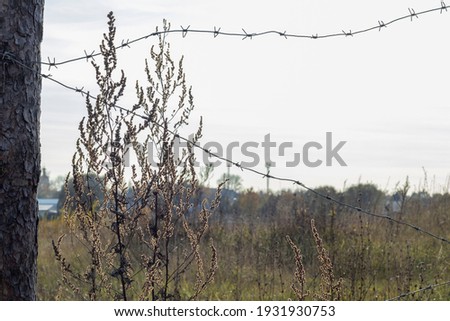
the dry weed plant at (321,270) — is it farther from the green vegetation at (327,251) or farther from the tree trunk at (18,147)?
the green vegetation at (327,251)

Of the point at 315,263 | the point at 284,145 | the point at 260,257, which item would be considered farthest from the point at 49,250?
the point at 284,145

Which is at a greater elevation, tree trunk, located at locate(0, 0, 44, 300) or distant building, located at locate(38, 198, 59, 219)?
tree trunk, located at locate(0, 0, 44, 300)

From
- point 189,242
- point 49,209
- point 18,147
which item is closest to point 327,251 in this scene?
point 189,242

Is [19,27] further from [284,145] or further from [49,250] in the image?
[49,250]

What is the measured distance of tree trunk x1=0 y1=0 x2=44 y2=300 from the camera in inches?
132

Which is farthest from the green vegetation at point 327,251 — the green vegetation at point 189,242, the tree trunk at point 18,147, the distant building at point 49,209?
the distant building at point 49,209

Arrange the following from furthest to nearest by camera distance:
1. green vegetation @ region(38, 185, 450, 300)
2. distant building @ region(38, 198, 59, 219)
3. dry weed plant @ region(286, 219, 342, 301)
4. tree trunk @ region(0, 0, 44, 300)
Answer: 1. distant building @ region(38, 198, 59, 219)
2. green vegetation @ region(38, 185, 450, 300)
3. dry weed plant @ region(286, 219, 342, 301)
4. tree trunk @ region(0, 0, 44, 300)

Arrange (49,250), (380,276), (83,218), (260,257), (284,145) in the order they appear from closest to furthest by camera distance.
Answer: (83,218), (284,145), (380,276), (260,257), (49,250)

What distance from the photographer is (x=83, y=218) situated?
4.64 m

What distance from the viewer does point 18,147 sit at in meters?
3.37

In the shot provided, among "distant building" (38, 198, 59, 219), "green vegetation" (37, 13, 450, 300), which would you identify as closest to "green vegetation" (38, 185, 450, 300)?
"green vegetation" (37, 13, 450, 300)

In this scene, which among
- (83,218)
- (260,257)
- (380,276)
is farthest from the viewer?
(260,257)

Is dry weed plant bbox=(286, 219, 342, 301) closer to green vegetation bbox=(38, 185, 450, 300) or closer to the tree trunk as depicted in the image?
the tree trunk
